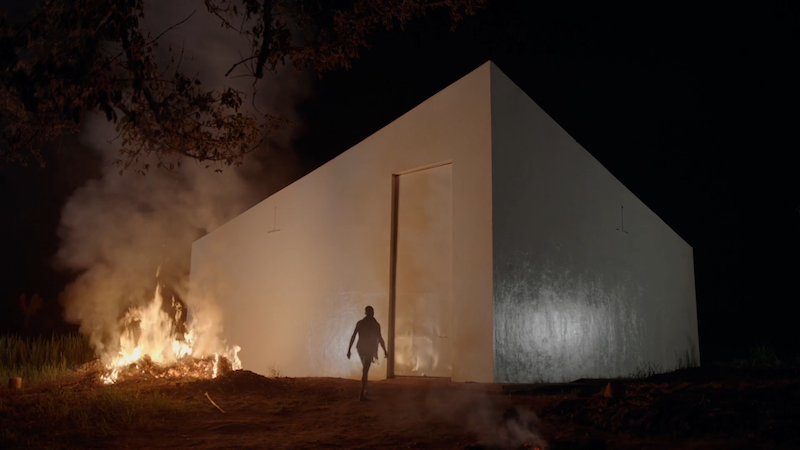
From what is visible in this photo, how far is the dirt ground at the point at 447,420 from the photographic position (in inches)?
253

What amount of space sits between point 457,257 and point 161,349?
30.0ft

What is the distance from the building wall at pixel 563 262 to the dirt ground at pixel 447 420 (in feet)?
4.53

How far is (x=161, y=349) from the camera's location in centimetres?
1580

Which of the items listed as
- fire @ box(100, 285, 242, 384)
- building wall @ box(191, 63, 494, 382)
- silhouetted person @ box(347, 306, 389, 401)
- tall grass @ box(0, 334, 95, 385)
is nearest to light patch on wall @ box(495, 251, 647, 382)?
building wall @ box(191, 63, 494, 382)

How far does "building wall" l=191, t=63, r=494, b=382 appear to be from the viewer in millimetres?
10344

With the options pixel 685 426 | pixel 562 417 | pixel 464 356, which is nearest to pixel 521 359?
pixel 464 356

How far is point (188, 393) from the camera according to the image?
10.1 m

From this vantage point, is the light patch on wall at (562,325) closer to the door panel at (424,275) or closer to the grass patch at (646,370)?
the grass patch at (646,370)

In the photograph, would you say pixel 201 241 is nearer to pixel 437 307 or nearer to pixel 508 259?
pixel 437 307

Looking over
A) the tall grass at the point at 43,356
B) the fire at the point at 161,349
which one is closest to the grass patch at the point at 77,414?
the fire at the point at 161,349

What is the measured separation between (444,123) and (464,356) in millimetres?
4123

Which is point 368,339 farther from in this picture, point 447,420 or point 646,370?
point 646,370

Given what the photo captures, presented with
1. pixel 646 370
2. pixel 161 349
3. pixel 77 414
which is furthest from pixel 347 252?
pixel 646 370

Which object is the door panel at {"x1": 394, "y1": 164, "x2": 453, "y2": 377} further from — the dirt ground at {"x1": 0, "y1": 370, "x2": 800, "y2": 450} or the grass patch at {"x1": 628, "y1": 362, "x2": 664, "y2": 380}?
the grass patch at {"x1": 628, "y1": 362, "x2": 664, "y2": 380}
